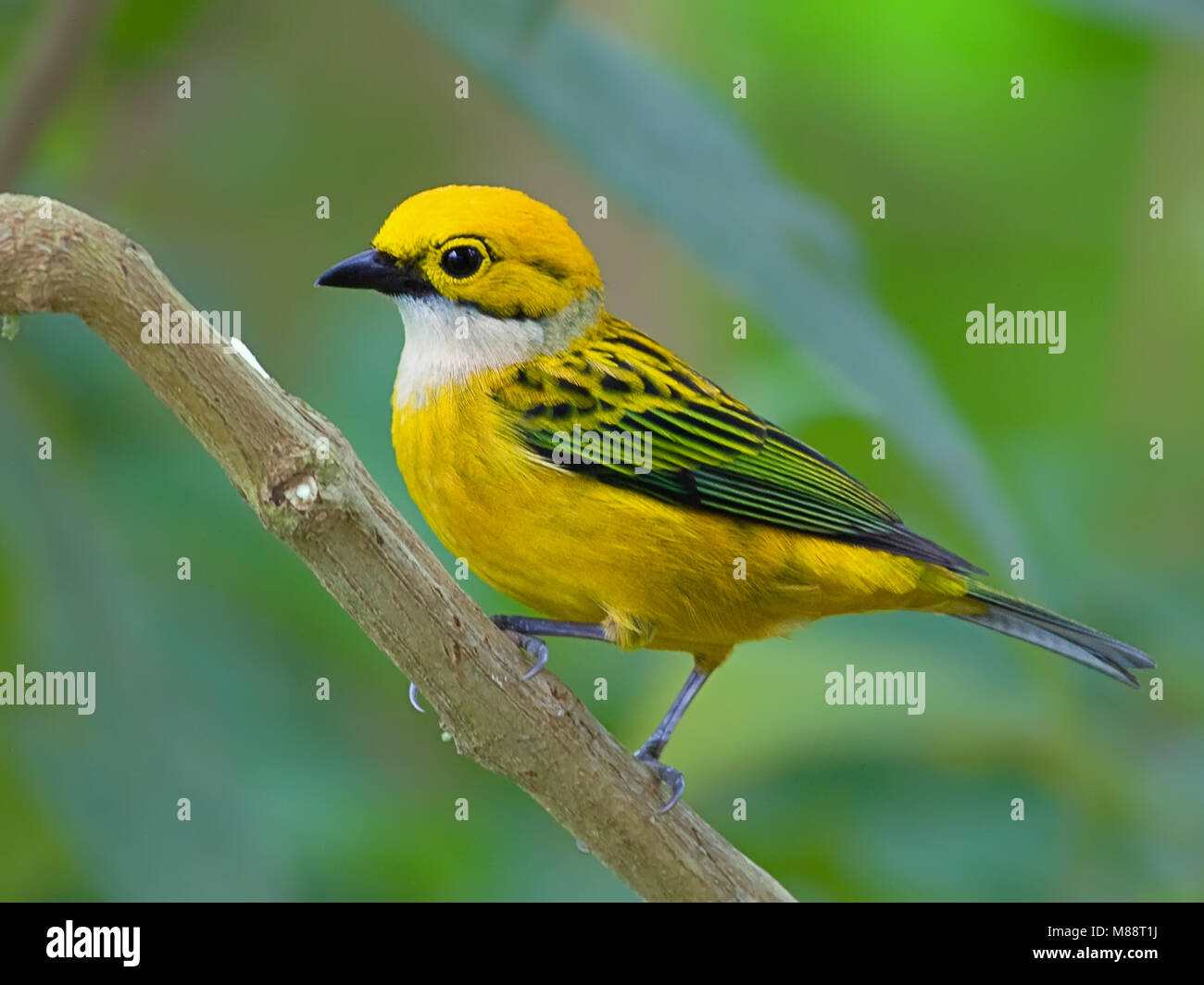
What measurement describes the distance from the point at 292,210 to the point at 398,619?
291 centimetres

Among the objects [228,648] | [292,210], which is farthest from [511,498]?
[292,210]

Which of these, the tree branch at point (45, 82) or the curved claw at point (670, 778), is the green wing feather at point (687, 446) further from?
the tree branch at point (45, 82)

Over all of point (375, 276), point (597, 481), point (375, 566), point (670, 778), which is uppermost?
point (375, 276)

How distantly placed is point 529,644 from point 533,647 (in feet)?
0.06

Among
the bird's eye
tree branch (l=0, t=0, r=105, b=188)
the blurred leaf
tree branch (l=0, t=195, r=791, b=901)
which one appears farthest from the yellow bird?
tree branch (l=0, t=0, r=105, b=188)

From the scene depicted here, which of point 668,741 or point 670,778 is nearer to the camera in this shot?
point 670,778

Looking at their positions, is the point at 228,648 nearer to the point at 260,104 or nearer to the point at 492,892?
the point at 492,892

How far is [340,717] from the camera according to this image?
14.9 ft

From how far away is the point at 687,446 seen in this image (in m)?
3.56

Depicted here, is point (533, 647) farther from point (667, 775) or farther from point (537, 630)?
point (667, 775)

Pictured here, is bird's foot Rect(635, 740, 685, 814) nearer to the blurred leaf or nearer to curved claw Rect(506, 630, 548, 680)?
curved claw Rect(506, 630, 548, 680)

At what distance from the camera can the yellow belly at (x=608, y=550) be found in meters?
3.26

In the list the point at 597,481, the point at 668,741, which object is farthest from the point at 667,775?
the point at 597,481

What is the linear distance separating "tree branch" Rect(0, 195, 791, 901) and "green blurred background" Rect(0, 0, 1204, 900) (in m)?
0.75
